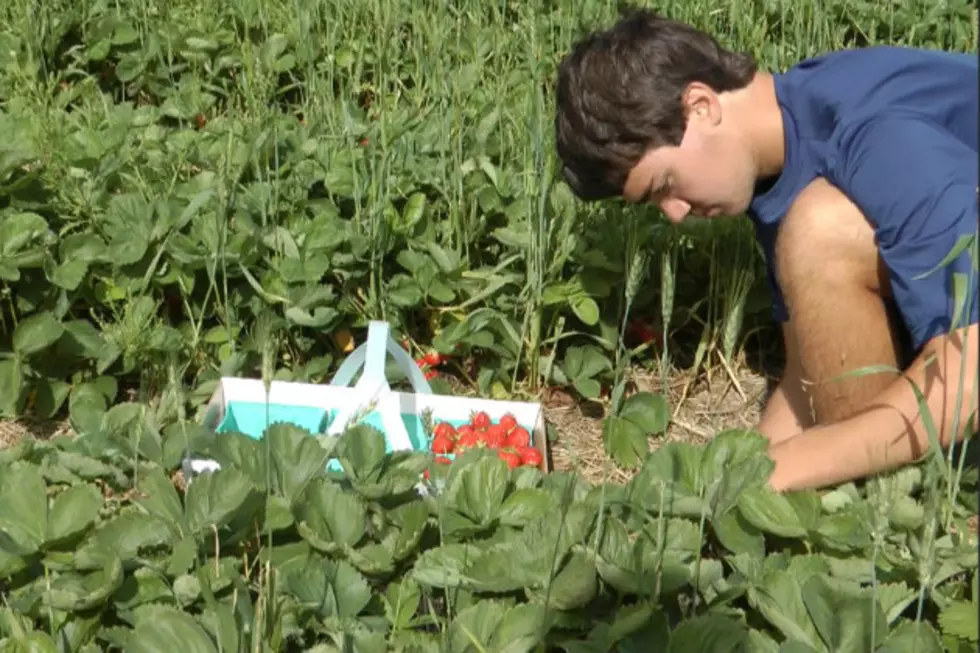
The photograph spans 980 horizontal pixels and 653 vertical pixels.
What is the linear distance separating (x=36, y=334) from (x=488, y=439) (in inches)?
33.6

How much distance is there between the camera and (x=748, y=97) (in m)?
2.40

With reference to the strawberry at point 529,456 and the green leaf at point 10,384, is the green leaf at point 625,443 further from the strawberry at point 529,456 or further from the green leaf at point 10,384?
the green leaf at point 10,384

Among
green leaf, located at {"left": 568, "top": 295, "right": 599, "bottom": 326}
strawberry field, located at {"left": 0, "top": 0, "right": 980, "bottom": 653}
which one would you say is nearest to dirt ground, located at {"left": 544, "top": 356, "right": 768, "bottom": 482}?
strawberry field, located at {"left": 0, "top": 0, "right": 980, "bottom": 653}

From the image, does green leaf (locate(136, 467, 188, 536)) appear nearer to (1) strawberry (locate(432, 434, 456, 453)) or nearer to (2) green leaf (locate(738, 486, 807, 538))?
(1) strawberry (locate(432, 434, 456, 453))

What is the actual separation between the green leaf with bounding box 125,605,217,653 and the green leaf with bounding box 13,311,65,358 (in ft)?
3.14

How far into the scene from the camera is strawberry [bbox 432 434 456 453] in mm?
2395

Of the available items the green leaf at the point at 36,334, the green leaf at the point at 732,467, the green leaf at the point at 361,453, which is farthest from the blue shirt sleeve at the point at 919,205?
the green leaf at the point at 36,334

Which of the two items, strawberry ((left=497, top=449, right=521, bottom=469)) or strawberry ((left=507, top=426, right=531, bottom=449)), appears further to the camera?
strawberry ((left=507, top=426, right=531, bottom=449))

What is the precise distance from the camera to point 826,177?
2.32 metres

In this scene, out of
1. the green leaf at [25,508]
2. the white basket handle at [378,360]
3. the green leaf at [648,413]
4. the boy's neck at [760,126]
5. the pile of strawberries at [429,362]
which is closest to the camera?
the green leaf at [25,508]

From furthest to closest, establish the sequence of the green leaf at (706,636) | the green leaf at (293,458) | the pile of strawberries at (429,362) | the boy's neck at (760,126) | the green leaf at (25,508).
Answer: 1. the pile of strawberries at (429,362)
2. the boy's neck at (760,126)
3. the green leaf at (293,458)
4. the green leaf at (25,508)
5. the green leaf at (706,636)

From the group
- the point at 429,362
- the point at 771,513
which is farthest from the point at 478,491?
the point at 429,362

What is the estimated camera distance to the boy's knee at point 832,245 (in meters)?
2.24

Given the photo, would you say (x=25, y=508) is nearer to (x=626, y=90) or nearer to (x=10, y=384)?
(x=10, y=384)
